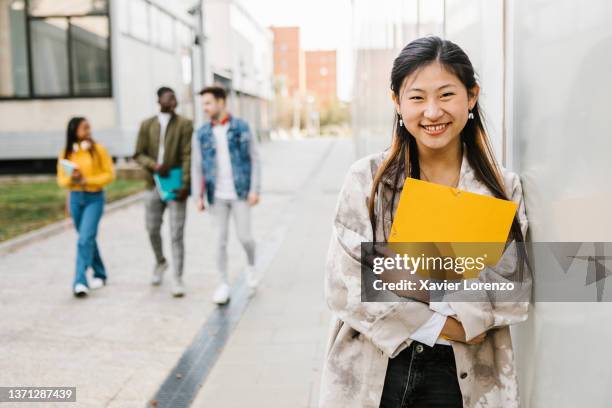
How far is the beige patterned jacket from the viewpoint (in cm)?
184

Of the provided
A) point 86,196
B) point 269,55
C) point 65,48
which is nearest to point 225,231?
point 86,196

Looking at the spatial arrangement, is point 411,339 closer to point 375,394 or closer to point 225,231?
point 375,394

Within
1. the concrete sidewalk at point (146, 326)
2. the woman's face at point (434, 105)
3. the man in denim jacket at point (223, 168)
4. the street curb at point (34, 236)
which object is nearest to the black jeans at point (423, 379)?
the woman's face at point (434, 105)

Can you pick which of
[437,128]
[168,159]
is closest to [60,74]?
[168,159]

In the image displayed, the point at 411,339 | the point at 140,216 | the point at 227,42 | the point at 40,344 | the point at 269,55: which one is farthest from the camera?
the point at 269,55

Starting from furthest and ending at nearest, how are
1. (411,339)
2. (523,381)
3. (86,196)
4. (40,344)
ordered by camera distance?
1. (86,196)
2. (40,344)
3. (523,381)
4. (411,339)

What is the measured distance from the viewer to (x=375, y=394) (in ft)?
6.26

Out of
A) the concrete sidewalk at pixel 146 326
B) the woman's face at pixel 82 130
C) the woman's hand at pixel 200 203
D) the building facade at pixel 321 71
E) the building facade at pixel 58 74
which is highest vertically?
the building facade at pixel 321 71

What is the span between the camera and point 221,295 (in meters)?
6.59

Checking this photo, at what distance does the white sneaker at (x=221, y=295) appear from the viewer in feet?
21.6

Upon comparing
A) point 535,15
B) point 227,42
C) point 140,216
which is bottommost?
point 140,216

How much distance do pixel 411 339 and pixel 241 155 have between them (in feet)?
15.9

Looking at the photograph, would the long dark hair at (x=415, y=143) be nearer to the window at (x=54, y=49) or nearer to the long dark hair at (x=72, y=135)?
the long dark hair at (x=72, y=135)

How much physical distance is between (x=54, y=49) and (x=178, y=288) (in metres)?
17.4
